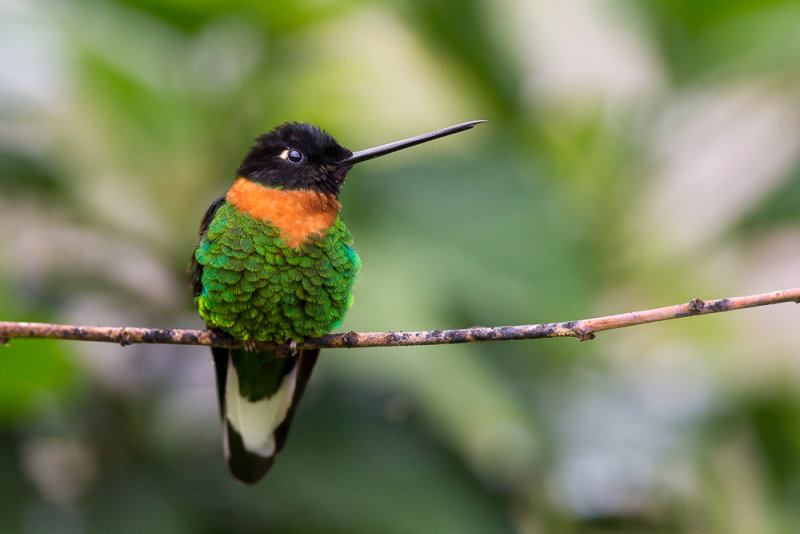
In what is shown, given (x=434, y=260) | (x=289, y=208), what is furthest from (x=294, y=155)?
(x=434, y=260)

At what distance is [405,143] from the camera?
1.95m

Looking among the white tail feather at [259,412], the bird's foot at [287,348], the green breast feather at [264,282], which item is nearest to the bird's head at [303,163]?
the green breast feather at [264,282]

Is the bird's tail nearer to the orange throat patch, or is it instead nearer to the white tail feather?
the white tail feather

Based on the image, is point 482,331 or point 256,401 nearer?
point 482,331

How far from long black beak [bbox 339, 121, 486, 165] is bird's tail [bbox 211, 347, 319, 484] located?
53cm

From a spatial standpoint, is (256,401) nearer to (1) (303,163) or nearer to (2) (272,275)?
(2) (272,275)

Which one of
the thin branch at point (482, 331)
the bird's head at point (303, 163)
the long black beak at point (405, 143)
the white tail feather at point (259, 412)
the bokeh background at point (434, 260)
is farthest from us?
the bokeh background at point (434, 260)

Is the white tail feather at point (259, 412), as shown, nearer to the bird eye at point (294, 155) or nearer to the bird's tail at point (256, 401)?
the bird's tail at point (256, 401)

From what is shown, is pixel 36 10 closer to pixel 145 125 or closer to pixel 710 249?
pixel 145 125

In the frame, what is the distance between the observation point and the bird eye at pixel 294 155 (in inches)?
95.5

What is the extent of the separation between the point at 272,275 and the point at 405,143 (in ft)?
1.63

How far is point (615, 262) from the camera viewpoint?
339 centimetres

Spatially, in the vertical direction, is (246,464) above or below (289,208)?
below

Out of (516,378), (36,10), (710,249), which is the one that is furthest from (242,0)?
(710,249)
